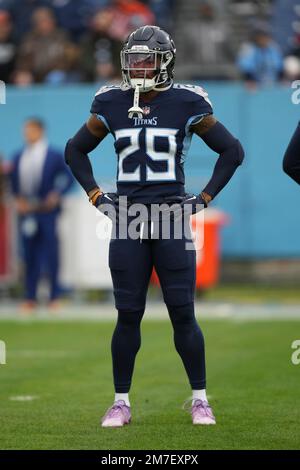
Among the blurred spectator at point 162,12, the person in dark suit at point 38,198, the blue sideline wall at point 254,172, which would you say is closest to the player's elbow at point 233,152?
the person in dark suit at point 38,198

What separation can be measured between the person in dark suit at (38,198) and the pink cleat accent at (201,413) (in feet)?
25.0

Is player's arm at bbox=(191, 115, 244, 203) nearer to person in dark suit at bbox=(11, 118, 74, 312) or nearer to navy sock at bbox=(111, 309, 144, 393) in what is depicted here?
navy sock at bbox=(111, 309, 144, 393)

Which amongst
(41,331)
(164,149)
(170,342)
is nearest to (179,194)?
(164,149)

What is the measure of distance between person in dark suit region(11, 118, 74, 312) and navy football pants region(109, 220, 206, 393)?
24.8ft

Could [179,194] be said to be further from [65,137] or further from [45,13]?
[45,13]

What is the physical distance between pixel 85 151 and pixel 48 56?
406 inches

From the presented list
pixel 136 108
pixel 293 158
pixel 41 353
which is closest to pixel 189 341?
pixel 293 158

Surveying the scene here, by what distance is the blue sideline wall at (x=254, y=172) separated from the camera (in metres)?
15.7

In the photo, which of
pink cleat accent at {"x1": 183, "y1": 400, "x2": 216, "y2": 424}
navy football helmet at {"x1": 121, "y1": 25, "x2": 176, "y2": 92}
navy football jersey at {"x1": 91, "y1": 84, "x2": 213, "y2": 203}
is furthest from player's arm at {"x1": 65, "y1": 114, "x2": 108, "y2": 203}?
pink cleat accent at {"x1": 183, "y1": 400, "x2": 216, "y2": 424}

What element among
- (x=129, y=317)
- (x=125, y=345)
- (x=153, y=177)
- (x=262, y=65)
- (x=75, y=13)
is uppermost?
(x=75, y=13)

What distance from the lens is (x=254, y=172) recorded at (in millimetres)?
15820

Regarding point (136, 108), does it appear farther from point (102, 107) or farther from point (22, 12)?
point (22, 12)

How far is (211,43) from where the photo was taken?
16938 mm

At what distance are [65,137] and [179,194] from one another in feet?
32.3
